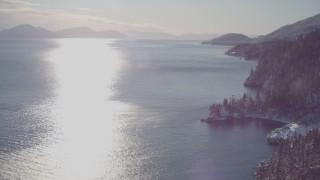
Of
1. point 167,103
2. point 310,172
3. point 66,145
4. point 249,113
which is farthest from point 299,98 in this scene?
point 66,145

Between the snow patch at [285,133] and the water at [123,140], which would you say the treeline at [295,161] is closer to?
the water at [123,140]

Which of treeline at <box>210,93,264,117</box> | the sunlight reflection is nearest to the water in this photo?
the sunlight reflection

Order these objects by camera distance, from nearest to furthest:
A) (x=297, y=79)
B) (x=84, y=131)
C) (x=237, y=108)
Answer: (x=84, y=131) → (x=237, y=108) → (x=297, y=79)

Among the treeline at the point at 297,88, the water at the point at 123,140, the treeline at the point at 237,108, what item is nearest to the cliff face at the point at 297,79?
the treeline at the point at 297,88

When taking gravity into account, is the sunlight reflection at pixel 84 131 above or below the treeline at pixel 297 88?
below

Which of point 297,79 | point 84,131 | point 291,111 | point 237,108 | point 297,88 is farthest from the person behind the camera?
point 297,79

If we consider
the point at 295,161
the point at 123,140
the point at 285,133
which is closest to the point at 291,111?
the point at 285,133

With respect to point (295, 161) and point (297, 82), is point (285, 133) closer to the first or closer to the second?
point (295, 161)

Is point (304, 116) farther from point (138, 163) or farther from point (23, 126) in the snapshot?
point (23, 126)

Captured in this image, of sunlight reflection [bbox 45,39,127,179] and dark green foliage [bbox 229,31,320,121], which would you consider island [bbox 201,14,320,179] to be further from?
sunlight reflection [bbox 45,39,127,179]
